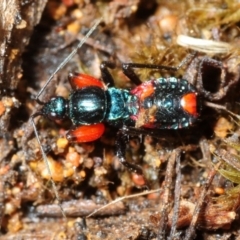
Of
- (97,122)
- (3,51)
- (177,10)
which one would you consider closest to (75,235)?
(97,122)

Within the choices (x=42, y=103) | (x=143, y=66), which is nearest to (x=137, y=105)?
(x=143, y=66)

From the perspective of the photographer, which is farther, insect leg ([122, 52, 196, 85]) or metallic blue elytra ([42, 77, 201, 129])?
insect leg ([122, 52, 196, 85])

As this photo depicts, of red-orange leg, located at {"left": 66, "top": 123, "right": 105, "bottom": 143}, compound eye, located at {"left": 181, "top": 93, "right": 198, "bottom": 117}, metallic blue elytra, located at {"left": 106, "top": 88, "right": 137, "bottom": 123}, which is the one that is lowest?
red-orange leg, located at {"left": 66, "top": 123, "right": 105, "bottom": 143}

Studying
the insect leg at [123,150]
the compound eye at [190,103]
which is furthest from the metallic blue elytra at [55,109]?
the compound eye at [190,103]

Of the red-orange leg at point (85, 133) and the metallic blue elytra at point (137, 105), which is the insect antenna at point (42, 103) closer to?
the metallic blue elytra at point (137, 105)

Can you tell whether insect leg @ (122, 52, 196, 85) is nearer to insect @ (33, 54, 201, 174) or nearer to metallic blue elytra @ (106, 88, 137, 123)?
insect @ (33, 54, 201, 174)

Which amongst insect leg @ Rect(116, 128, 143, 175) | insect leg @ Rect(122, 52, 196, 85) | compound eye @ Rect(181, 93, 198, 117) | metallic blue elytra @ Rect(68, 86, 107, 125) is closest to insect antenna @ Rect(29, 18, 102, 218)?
metallic blue elytra @ Rect(68, 86, 107, 125)

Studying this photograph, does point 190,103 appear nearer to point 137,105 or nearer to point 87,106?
point 137,105

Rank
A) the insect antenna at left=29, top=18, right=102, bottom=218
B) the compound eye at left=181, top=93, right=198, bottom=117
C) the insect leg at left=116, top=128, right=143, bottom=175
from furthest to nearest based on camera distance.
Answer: the insect leg at left=116, top=128, right=143, bottom=175 < the insect antenna at left=29, top=18, right=102, bottom=218 < the compound eye at left=181, top=93, right=198, bottom=117

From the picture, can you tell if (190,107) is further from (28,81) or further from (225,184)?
(28,81)
